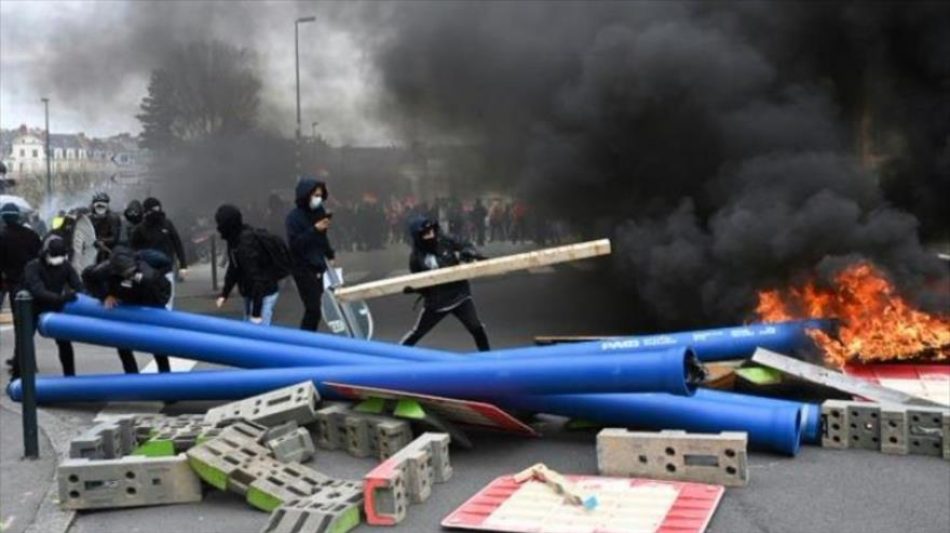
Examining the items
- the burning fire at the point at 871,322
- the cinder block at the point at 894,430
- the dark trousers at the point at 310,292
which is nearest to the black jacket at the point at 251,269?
the dark trousers at the point at 310,292

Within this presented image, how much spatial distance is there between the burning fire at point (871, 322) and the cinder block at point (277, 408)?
12.4ft

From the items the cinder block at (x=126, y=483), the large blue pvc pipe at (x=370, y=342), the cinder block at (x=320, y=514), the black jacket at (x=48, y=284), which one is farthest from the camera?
the black jacket at (x=48, y=284)

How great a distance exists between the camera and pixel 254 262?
8297mm

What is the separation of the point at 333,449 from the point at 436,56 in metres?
8.43

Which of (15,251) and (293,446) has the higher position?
(15,251)

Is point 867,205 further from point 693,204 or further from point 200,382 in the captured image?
point 200,382

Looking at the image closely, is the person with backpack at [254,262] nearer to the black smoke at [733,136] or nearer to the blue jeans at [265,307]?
the blue jeans at [265,307]

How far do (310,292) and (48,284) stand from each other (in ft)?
7.05

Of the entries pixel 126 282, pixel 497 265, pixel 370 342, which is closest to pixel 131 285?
pixel 126 282

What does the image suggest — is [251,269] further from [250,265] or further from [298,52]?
[298,52]

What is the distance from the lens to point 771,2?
1029 centimetres

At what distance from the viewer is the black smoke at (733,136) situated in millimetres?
8484

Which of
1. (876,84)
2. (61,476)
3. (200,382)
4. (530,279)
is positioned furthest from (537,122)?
(61,476)

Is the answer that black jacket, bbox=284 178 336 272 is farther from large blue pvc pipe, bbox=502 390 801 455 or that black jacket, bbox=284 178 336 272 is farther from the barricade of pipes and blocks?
large blue pvc pipe, bbox=502 390 801 455
